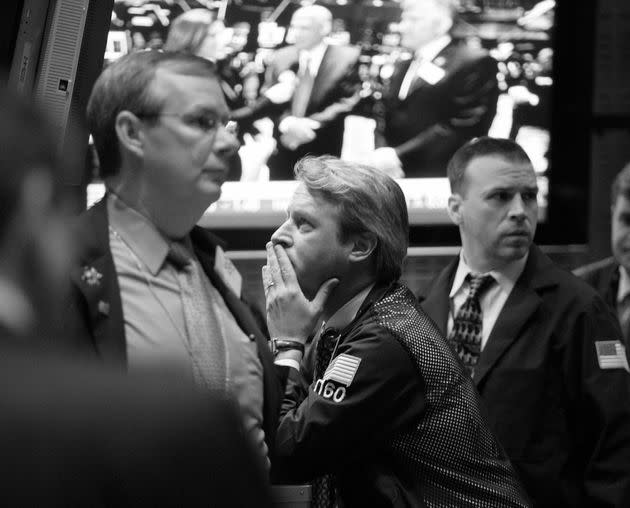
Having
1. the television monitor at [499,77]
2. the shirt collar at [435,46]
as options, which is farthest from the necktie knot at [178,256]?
the shirt collar at [435,46]

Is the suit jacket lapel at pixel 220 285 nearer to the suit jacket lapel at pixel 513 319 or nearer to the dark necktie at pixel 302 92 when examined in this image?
the suit jacket lapel at pixel 513 319

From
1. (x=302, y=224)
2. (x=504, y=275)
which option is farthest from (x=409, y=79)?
(x=302, y=224)

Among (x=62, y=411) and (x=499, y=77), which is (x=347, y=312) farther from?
(x=499, y=77)

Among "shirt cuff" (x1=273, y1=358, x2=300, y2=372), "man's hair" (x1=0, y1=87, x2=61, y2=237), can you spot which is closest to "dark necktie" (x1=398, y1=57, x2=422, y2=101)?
"shirt cuff" (x1=273, y1=358, x2=300, y2=372)

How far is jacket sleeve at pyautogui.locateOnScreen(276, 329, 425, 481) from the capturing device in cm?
249

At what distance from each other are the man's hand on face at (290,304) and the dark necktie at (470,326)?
2.88 ft

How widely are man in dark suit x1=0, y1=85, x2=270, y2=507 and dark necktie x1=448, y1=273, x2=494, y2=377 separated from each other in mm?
2621

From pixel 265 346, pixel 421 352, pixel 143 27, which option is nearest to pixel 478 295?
pixel 421 352

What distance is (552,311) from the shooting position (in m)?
3.54

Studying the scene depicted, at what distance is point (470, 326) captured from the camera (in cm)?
363

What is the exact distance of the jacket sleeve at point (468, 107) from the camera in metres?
5.43

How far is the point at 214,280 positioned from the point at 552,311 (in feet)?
5.03

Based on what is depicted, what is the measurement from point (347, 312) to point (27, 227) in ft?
6.10

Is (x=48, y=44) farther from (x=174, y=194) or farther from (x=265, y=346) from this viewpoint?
(x=265, y=346)
